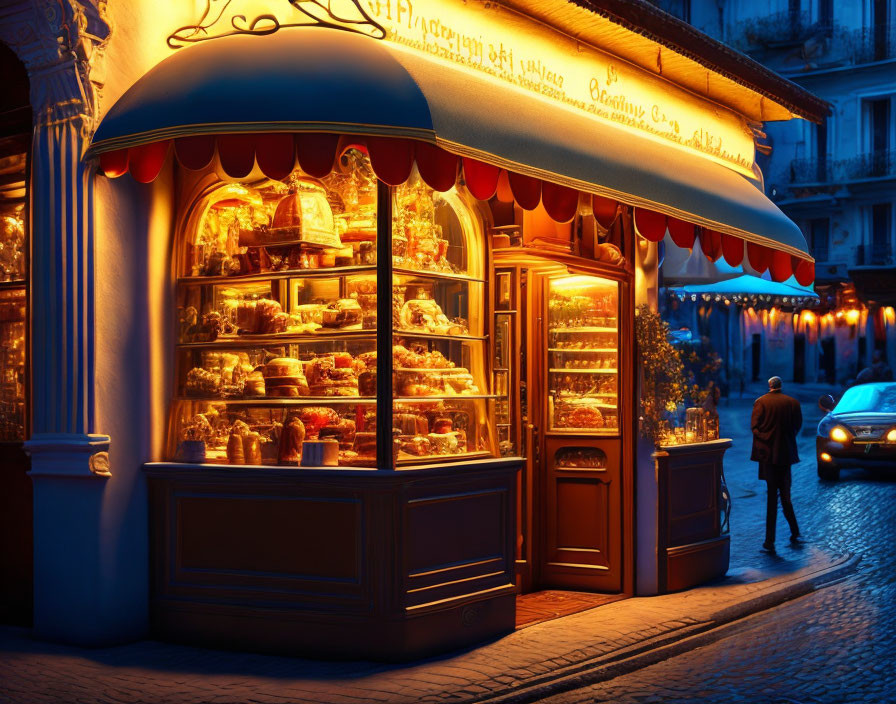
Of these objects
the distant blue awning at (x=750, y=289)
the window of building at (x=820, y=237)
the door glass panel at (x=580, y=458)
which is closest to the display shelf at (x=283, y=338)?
the door glass panel at (x=580, y=458)

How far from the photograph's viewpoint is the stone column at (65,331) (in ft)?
24.4

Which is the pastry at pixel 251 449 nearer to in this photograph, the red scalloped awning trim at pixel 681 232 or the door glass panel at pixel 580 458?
the door glass panel at pixel 580 458

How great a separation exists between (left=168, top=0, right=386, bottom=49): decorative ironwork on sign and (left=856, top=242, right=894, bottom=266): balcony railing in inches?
1631

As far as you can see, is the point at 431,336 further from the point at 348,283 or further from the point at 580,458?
the point at 580,458

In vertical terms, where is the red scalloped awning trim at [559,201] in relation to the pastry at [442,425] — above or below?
above

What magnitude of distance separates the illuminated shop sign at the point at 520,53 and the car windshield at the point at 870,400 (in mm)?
9190

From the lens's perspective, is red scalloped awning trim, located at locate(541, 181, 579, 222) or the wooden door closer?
red scalloped awning trim, located at locate(541, 181, 579, 222)

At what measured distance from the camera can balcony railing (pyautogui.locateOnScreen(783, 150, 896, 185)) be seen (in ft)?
147

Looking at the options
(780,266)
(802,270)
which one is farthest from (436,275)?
(802,270)

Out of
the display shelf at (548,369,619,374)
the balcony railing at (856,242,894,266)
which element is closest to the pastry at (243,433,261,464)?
the display shelf at (548,369,619,374)

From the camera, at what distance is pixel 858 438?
18906 mm

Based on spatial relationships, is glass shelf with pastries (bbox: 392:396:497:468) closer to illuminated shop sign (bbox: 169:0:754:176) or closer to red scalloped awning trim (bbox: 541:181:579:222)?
red scalloped awning trim (bbox: 541:181:579:222)

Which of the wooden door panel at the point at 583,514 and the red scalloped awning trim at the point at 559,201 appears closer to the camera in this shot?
the red scalloped awning trim at the point at 559,201

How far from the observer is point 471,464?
782cm
